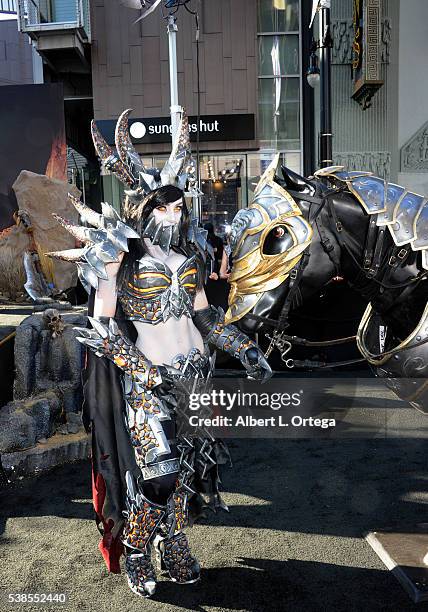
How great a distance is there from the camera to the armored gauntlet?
8.20 ft

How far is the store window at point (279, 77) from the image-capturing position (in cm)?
1177

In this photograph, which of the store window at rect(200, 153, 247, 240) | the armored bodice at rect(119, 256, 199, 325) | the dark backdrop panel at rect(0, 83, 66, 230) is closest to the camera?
the armored bodice at rect(119, 256, 199, 325)

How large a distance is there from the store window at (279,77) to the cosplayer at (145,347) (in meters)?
10.1

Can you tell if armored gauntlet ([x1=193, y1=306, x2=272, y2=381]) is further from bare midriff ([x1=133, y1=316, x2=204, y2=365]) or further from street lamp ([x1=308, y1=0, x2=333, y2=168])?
street lamp ([x1=308, y1=0, x2=333, y2=168])

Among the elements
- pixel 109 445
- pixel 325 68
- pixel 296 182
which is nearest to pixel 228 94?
pixel 325 68

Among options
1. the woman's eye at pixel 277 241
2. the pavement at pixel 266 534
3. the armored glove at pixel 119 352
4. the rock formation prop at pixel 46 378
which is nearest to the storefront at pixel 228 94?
the rock formation prop at pixel 46 378

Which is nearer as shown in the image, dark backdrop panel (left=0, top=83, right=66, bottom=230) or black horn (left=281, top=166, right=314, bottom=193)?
black horn (left=281, top=166, right=314, bottom=193)

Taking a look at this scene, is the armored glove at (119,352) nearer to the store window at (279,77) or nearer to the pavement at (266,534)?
the pavement at (266,534)

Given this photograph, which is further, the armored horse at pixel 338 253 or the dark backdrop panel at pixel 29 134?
the dark backdrop panel at pixel 29 134

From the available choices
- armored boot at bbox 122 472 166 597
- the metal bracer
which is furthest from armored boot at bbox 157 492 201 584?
the metal bracer

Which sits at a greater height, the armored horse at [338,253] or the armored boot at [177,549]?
the armored horse at [338,253]

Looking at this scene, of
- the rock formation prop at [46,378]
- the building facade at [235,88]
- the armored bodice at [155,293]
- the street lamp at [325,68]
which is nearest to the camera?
the armored bodice at [155,293]

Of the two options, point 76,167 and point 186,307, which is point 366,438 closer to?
point 186,307

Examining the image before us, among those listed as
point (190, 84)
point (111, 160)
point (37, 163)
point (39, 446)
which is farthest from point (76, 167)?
→ point (111, 160)
